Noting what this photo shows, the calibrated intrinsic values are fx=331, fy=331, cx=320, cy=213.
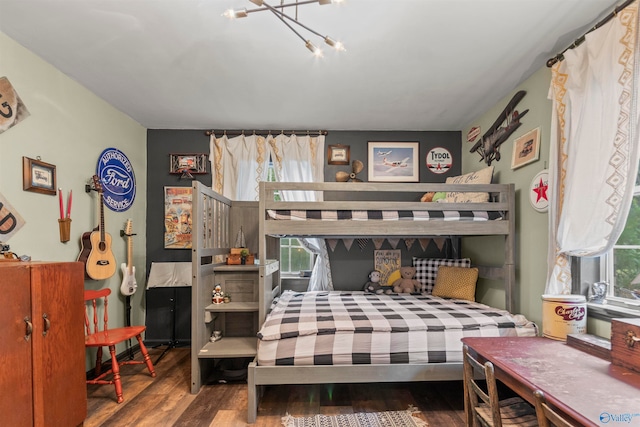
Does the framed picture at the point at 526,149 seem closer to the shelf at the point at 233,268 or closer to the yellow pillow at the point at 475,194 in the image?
the yellow pillow at the point at 475,194

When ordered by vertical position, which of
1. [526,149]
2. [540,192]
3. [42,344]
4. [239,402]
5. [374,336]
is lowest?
[239,402]

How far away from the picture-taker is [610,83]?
1.79 meters

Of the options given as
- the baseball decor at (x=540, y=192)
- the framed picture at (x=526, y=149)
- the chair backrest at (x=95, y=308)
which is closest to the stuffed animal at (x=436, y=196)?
the framed picture at (x=526, y=149)

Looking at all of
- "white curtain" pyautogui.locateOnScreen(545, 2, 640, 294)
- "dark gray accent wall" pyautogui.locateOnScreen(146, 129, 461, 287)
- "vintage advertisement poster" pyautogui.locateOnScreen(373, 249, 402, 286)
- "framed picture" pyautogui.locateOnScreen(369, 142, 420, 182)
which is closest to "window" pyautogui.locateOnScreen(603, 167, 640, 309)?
"white curtain" pyautogui.locateOnScreen(545, 2, 640, 294)

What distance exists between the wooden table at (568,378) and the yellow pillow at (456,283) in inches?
49.9

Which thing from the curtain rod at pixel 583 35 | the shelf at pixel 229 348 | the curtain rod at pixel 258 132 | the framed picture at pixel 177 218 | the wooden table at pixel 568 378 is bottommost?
the shelf at pixel 229 348

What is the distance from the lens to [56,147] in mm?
2600

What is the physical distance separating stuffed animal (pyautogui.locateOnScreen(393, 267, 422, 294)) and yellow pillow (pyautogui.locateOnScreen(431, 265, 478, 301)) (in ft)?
0.69

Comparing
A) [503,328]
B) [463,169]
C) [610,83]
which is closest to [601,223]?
[610,83]

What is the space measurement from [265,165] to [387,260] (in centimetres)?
181

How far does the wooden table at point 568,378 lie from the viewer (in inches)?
43.9

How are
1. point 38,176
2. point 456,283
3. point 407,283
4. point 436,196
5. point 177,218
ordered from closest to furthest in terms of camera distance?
point 38,176 < point 456,283 < point 436,196 < point 407,283 < point 177,218

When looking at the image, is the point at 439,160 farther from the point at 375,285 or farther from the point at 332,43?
the point at 332,43

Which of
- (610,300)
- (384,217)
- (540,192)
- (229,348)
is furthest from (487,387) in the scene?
(229,348)
